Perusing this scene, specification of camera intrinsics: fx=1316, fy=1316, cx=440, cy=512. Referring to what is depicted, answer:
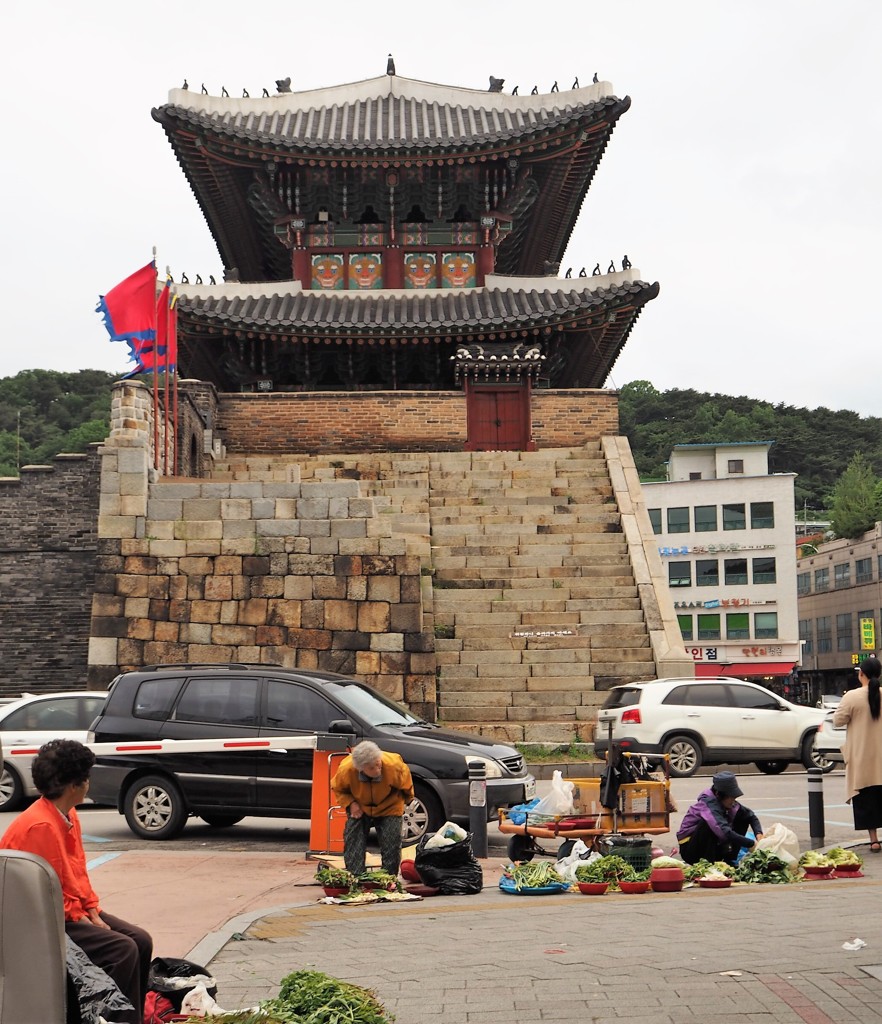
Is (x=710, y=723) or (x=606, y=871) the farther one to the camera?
(x=710, y=723)

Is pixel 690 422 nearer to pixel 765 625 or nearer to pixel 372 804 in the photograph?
pixel 765 625

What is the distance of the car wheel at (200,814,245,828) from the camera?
1209 centimetres

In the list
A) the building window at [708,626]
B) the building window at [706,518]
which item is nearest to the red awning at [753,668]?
the building window at [708,626]

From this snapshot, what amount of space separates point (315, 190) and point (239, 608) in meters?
14.4

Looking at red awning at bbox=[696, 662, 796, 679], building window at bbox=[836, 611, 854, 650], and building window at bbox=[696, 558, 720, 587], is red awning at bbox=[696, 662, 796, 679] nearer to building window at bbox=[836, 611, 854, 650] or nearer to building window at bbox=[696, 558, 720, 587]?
building window at bbox=[696, 558, 720, 587]

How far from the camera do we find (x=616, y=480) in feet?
76.8

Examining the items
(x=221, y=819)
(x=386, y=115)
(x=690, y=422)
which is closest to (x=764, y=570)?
(x=386, y=115)

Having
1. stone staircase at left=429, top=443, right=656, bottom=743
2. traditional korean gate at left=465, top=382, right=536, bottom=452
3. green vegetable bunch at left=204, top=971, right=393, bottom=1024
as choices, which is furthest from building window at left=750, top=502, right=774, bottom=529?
green vegetable bunch at left=204, top=971, right=393, bottom=1024

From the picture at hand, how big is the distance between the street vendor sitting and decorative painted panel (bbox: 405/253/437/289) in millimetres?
22593

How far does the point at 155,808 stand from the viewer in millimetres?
12000

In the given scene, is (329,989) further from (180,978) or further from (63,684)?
(63,684)

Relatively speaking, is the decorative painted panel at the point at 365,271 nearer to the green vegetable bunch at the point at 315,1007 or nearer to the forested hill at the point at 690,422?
the green vegetable bunch at the point at 315,1007

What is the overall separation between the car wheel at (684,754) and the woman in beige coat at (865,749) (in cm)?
683

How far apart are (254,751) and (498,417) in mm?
18049
